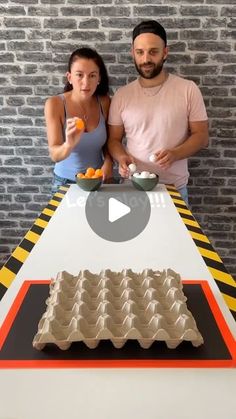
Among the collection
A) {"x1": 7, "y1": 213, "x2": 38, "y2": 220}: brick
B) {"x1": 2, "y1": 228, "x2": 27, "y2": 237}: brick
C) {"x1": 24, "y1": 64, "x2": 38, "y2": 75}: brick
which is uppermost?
{"x1": 24, "y1": 64, "x2": 38, "y2": 75}: brick

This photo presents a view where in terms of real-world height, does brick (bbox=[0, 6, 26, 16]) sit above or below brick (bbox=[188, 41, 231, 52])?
above

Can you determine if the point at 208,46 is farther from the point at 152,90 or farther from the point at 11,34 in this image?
the point at 11,34

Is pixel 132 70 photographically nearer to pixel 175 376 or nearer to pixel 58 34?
pixel 58 34

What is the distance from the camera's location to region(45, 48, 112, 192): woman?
2.14 m

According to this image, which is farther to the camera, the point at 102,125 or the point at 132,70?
the point at 132,70

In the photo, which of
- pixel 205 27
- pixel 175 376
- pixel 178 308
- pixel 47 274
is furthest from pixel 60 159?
pixel 175 376

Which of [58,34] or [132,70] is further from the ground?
[58,34]

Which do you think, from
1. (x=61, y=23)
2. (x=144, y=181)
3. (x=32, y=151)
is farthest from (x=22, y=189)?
(x=144, y=181)

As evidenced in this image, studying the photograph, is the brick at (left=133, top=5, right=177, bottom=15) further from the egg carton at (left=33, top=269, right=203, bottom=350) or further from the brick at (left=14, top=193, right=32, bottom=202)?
the egg carton at (left=33, top=269, right=203, bottom=350)

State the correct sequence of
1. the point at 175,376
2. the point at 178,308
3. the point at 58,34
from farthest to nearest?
the point at 58,34 → the point at 178,308 → the point at 175,376

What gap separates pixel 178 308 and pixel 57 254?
52 cm

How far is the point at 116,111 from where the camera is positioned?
2344 mm

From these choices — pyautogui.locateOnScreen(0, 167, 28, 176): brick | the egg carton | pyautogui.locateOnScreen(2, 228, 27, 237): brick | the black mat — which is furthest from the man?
the black mat

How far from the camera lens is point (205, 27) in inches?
96.7
